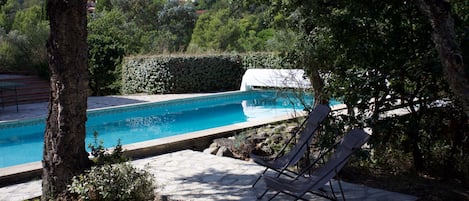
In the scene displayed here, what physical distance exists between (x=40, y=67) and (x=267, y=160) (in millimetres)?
13950

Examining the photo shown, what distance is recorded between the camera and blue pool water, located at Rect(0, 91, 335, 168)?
10.4 meters

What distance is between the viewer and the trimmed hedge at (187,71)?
16.9 metres

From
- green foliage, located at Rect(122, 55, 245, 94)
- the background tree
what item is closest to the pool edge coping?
the background tree

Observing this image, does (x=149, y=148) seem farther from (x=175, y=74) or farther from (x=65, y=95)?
(x=175, y=74)

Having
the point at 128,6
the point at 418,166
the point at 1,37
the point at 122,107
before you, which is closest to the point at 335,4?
the point at 418,166

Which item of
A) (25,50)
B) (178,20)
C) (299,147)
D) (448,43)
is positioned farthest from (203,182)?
(178,20)

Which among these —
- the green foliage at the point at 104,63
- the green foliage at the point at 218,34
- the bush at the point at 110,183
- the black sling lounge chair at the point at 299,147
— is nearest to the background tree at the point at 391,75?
the black sling lounge chair at the point at 299,147

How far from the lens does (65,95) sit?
484 cm

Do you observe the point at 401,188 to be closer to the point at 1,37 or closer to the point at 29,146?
the point at 29,146

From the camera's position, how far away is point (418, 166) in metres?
5.98

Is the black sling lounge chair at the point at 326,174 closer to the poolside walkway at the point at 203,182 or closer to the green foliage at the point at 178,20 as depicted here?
the poolside walkway at the point at 203,182

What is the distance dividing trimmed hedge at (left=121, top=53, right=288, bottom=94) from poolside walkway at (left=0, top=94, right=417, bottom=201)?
31.7ft

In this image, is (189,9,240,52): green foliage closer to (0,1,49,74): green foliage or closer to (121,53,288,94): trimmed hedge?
(121,53,288,94): trimmed hedge

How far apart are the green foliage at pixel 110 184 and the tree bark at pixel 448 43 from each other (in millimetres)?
3093
